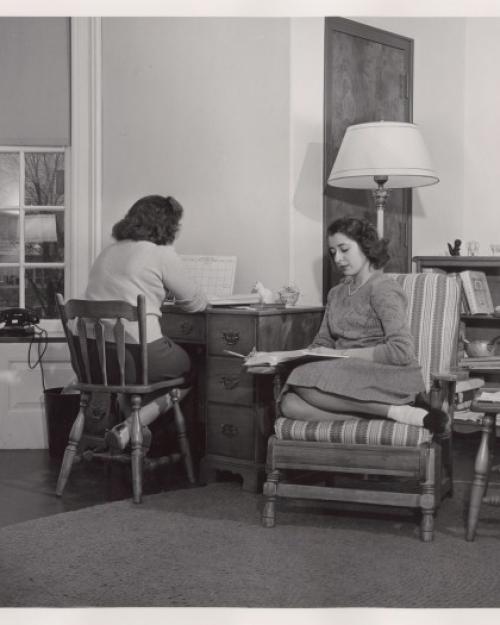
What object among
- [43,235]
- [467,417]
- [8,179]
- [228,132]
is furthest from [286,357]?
[8,179]

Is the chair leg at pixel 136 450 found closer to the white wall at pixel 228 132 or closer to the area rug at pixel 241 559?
the area rug at pixel 241 559

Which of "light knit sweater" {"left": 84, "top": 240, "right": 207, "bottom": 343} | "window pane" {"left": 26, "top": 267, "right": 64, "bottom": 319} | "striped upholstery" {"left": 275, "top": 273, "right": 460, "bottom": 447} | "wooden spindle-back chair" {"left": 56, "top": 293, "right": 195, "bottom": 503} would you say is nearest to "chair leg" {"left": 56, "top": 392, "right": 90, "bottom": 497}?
"wooden spindle-back chair" {"left": 56, "top": 293, "right": 195, "bottom": 503}

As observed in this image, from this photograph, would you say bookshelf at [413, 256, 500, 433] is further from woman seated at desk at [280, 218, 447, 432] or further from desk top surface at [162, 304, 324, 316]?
woman seated at desk at [280, 218, 447, 432]

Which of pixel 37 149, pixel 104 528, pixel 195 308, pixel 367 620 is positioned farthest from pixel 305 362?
pixel 37 149

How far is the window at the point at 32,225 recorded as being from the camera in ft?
15.5

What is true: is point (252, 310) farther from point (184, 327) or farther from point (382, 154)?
point (382, 154)

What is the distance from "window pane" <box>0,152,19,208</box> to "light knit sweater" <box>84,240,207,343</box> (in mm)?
1251

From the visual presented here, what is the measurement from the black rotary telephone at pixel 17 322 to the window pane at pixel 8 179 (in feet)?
2.06

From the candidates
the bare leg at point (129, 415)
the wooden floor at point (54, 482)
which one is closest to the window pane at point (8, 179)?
the wooden floor at point (54, 482)

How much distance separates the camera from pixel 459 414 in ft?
15.4

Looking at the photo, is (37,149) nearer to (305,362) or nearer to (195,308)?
(195,308)

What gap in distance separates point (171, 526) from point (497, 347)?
8.18 feet

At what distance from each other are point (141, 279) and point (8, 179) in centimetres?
152

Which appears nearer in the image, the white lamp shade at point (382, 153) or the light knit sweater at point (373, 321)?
the light knit sweater at point (373, 321)
